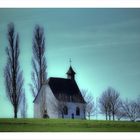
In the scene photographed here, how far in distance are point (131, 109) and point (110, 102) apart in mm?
435

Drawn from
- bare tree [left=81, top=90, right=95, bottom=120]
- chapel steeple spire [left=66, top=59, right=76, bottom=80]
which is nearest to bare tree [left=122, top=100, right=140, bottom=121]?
bare tree [left=81, top=90, right=95, bottom=120]

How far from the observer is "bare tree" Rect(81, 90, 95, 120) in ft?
44.9

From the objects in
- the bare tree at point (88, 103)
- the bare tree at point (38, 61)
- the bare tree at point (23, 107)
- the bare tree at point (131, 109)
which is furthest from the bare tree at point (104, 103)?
the bare tree at point (23, 107)

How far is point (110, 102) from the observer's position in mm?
13805

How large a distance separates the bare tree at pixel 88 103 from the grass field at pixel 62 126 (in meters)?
0.21

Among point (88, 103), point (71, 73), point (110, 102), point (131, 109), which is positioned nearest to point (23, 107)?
point (71, 73)

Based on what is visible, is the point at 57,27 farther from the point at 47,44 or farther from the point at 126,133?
the point at 126,133

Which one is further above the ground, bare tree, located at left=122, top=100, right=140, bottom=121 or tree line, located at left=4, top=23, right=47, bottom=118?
tree line, located at left=4, top=23, right=47, bottom=118

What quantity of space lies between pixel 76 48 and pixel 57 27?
0.55 m

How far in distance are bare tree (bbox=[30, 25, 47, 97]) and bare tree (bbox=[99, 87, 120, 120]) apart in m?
1.23

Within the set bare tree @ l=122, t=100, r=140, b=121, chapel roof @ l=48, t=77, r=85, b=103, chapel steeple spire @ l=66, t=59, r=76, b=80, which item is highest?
chapel steeple spire @ l=66, t=59, r=76, b=80

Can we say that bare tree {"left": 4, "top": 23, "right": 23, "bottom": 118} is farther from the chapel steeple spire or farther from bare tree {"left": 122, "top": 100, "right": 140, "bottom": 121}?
bare tree {"left": 122, "top": 100, "right": 140, "bottom": 121}

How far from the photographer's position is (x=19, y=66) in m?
13.7
